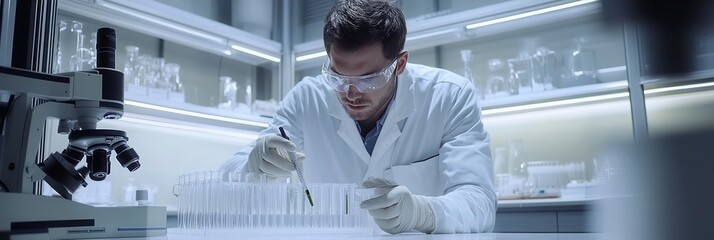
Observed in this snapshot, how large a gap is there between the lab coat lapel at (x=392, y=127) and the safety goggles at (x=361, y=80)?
27 cm

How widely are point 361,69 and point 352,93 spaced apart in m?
0.12

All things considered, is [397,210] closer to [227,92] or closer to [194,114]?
[194,114]

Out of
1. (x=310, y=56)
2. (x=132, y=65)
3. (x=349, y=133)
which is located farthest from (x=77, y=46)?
(x=349, y=133)

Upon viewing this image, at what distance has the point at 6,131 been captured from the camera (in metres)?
1.16

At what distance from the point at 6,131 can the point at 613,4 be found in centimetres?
110

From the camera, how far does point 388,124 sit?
2.20m

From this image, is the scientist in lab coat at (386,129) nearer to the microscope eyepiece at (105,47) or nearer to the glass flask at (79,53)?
the microscope eyepiece at (105,47)

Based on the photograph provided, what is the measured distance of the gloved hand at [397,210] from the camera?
4.54 ft

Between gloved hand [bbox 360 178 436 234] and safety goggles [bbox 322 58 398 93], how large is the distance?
A: 19.1 inches

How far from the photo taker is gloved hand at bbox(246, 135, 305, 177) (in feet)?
5.78

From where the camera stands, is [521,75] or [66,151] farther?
[521,75]

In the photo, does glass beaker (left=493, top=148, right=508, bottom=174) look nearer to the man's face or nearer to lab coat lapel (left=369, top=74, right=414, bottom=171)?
lab coat lapel (left=369, top=74, right=414, bottom=171)

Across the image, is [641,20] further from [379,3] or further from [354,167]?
A: [354,167]

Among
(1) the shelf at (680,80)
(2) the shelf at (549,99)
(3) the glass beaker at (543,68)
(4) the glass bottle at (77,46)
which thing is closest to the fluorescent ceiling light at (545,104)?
(2) the shelf at (549,99)
